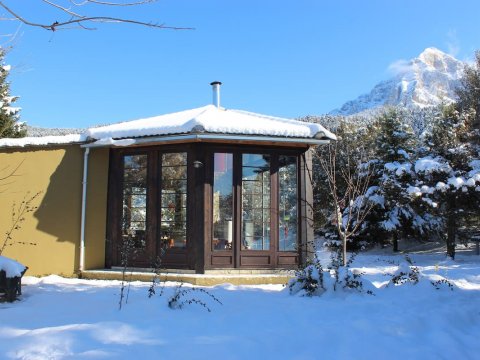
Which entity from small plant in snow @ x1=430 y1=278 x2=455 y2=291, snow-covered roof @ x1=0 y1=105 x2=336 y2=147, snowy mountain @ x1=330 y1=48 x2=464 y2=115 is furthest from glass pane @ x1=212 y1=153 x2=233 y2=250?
snowy mountain @ x1=330 y1=48 x2=464 y2=115

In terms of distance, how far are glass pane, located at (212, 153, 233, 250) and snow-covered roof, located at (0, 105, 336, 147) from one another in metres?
0.59

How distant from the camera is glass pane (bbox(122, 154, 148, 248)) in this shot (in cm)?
808

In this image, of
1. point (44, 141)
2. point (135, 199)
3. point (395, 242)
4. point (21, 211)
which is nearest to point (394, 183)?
point (395, 242)

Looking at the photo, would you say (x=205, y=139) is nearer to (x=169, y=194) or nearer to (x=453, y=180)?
(x=169, y=194)

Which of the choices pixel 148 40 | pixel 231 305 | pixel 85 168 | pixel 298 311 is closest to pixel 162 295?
pixel 231 305

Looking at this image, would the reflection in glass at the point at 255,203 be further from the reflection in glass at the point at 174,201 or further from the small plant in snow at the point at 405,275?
the small plant in snow at the point at 405,275

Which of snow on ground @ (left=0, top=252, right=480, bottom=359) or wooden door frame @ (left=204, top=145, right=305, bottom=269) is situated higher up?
wooden door frame @ (left=204, top=145, right=305, bottom=269)

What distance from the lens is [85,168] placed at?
27.0ft

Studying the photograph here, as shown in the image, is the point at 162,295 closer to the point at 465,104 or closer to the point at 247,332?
the point at 247,332

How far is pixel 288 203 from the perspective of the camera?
8.11 m

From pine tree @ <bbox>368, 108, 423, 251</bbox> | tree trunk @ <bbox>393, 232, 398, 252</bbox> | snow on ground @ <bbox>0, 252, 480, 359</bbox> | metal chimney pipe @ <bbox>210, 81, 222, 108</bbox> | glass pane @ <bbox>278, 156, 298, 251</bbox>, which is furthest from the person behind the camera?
tree trunk @ <bbox>393, 232, 398, 252</bbox>

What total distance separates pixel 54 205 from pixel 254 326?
562cm

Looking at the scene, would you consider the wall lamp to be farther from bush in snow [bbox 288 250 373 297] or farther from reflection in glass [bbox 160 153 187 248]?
bush in snow [bbox 288 250 373 297]

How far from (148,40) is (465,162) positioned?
11101 mm
